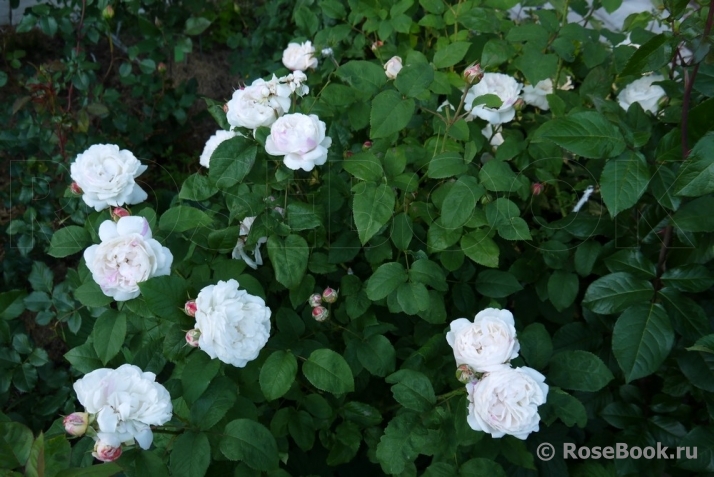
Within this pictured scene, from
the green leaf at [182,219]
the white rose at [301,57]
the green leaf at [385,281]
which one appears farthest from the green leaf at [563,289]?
the white rose at [301,57]

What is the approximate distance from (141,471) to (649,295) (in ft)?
2.86

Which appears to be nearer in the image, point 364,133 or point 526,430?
point 526,430

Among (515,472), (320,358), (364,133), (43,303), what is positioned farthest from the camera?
(364,133)

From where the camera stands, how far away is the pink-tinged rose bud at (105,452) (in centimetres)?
79

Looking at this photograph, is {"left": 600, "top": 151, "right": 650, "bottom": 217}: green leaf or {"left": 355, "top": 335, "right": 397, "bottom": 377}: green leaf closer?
{"left": 600, "top": 151, "right": 650, "bottom": 217}: green leaf

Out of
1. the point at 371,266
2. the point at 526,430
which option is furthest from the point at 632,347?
the point at 371,266

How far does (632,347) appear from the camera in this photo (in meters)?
0.99

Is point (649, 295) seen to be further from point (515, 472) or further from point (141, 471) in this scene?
point (141, 471)

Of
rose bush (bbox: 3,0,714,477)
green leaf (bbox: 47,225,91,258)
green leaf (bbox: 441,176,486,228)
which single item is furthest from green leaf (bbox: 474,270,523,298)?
green leaf (bbox: 47,225,91,258)

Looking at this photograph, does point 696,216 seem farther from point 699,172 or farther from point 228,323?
point 228,323

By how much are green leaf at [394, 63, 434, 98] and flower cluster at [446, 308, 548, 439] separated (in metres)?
0.44

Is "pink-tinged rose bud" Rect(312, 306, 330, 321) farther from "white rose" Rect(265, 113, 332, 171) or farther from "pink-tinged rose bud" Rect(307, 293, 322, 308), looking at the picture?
"white rose" Rect(265, 113, 332, 171)

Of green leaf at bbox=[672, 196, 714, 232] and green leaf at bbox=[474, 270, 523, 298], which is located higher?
green leaf at bbox=[672, 196, 714, 232]

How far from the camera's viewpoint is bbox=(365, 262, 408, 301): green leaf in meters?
1.05
